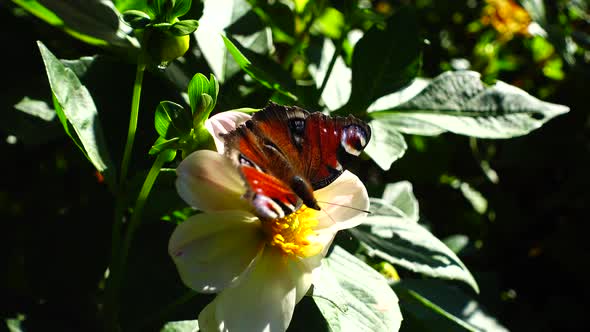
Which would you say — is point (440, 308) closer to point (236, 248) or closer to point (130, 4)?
point (236, 248)

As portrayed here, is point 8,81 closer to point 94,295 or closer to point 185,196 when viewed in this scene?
point 94,295

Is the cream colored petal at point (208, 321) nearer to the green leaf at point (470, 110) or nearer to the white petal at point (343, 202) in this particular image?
the white petal at point (343, 202)

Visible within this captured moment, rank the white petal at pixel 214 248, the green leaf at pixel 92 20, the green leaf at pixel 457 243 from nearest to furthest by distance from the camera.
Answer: the white petal at pixel 214 248
the green leaf at pixel 92 20
the green leaf at pixel 457 243

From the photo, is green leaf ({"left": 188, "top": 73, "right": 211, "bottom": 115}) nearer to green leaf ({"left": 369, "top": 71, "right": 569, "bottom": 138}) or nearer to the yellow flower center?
the yellow flower center

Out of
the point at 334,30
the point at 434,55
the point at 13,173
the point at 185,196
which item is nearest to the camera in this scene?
the point at 185,196

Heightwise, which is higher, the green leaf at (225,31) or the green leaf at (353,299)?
the green leaf at (225,31)

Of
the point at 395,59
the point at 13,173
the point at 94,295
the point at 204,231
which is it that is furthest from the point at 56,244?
the point at 395,59

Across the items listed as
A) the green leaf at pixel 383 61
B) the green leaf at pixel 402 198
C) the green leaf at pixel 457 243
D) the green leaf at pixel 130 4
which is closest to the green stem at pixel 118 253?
the green leaf at pixel 130 4
